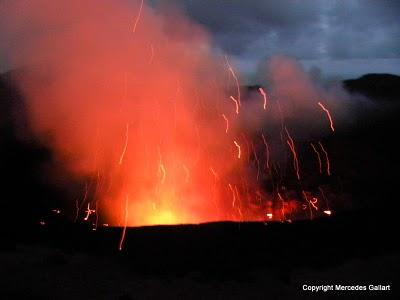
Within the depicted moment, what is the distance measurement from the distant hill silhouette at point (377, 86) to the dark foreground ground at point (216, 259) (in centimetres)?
2385

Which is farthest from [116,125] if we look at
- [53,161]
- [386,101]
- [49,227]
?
[386,101]

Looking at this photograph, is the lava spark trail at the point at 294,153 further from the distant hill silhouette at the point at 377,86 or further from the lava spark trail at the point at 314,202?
the distant hill silhouette at the point at 377,86

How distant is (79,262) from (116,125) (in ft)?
33.0

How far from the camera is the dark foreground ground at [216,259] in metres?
8.24

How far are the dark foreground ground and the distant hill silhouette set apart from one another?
23.8 meters

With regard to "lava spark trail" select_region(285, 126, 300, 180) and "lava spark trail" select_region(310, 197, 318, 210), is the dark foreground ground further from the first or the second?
Answer: "lava spark trail" select_region(285, 126, 300, 180)

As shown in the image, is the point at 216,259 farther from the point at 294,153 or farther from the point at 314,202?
the point at 294,153

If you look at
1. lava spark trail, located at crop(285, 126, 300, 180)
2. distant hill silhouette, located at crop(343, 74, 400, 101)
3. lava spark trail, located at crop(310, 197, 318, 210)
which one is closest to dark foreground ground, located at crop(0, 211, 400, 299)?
lava spark trail, located at crop(310, 197, 318, 210)

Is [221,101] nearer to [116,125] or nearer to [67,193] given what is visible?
[116,125]

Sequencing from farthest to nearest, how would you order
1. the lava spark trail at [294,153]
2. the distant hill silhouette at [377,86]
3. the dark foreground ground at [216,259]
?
the distant hill silhouette at [377,86]
the lava spark trail at [294,153]
the dark foreground ground at [216,259]

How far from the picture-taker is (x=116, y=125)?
1831 centimetres

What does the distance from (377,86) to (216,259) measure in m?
30.2

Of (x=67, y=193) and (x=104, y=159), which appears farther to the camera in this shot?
(x=104, y=159)

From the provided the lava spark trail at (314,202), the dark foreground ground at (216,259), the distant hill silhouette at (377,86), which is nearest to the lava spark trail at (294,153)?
the lava spark trail at (314,202)
